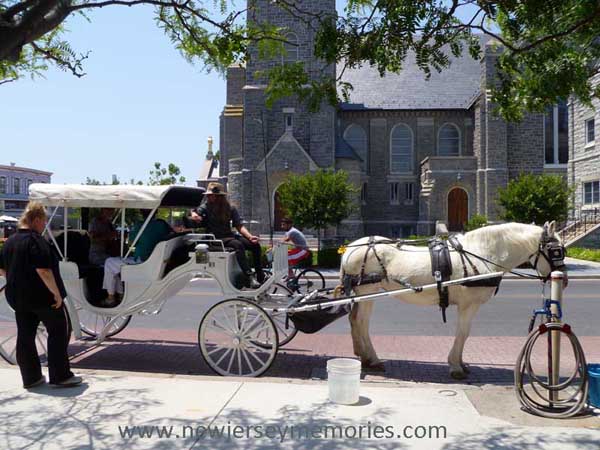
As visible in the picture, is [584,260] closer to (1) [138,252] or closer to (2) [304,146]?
(2) [304,146]

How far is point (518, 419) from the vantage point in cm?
536

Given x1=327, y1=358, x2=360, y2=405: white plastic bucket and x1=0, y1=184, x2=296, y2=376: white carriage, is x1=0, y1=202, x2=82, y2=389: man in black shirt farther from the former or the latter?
x1=327, y1=358, x2=360, y2=405: white plastic bucket

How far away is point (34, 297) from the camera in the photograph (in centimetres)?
623

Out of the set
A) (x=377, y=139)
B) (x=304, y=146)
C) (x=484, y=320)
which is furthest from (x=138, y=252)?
(x=377, y=139)

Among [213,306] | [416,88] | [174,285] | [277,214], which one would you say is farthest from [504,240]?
[416,88]

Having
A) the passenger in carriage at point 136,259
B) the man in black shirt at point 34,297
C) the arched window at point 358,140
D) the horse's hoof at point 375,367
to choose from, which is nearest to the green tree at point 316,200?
the arched window at point 358,140

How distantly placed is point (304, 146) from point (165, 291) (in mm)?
33695

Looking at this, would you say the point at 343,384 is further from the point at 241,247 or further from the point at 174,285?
the point at 174,285

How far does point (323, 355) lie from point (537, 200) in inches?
789

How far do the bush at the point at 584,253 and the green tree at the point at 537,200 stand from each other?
7.26 ft

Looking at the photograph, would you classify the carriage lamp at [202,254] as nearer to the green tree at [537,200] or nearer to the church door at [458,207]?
the green tree at [537,200]

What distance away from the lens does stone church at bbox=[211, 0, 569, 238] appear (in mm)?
40062

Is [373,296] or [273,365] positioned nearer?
[373,296]

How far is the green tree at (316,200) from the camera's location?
91.6 ft
